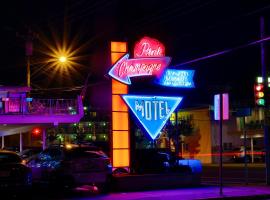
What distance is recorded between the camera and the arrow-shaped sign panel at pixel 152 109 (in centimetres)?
2194

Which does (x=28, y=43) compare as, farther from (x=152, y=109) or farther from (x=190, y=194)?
(x=190, y=194)

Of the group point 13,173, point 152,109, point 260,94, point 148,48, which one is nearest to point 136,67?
point 148,48

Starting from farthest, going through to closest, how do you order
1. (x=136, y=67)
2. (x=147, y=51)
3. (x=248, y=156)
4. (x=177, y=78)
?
(x=248, y=156) → (x=177, y=78) → (x=147, y=51) → (x=136, y=67)

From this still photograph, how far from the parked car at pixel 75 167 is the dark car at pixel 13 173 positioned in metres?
1.56

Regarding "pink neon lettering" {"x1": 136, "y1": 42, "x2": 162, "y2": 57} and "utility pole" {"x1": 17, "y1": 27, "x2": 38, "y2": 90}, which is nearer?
"pink neon lettering" {"x1": 136, "y1": 42, "x2": 162, "y2": 57}

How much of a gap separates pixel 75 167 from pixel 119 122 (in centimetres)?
608

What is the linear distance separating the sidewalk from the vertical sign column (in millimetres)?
4230

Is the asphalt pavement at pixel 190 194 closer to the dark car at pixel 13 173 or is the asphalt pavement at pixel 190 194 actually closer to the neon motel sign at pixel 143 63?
the dark car at pixel 13 173

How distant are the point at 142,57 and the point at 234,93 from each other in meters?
47.4

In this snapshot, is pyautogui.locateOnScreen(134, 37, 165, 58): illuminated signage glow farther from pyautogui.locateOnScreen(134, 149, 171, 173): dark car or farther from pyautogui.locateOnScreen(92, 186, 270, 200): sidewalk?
pyautogui.locateOnScreen(92, 186, 270, 200): sidewalk

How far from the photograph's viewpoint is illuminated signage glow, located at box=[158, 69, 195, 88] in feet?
76.4

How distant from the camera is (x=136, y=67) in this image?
873 inches

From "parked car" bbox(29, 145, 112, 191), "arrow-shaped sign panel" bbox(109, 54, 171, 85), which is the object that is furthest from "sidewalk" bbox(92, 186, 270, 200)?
"arrow-shaped sign panel" bbox(109, 54, 171, 85)

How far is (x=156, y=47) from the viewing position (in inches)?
908
